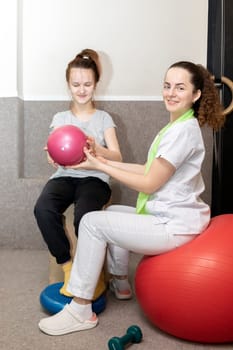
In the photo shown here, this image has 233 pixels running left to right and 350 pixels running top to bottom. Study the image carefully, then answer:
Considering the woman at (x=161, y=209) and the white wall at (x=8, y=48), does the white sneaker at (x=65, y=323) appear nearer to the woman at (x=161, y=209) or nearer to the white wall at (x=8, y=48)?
the woman at (x=161, y=209)

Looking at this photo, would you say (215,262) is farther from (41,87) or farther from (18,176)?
(41,87)

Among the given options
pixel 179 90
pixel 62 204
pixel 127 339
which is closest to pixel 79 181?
pixel 62 204

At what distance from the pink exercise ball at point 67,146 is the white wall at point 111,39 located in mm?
1223

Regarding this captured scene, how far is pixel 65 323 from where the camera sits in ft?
5.57

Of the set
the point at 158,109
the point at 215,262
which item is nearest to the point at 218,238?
the point at 215,262

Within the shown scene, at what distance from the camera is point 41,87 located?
303 cm

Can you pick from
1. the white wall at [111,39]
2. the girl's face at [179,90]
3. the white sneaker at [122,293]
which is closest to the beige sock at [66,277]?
the white sneaker at [122,293]

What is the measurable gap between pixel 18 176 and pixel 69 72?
0.90 metres

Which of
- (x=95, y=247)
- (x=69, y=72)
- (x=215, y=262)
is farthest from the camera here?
(x=69, y=72)

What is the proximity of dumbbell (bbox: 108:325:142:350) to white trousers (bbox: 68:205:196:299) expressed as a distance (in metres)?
0.22

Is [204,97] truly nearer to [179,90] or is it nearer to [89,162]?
[179,90]

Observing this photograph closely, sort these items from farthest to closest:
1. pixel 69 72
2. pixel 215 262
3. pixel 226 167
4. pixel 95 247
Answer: pixel 226 167 < pixel 69 72 < pixel 95 247 < pixel 215 262

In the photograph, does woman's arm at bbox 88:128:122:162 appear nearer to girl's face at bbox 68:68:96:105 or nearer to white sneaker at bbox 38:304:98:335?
girl's face at bbox 68:68:96:105

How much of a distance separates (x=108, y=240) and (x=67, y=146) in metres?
0.42
